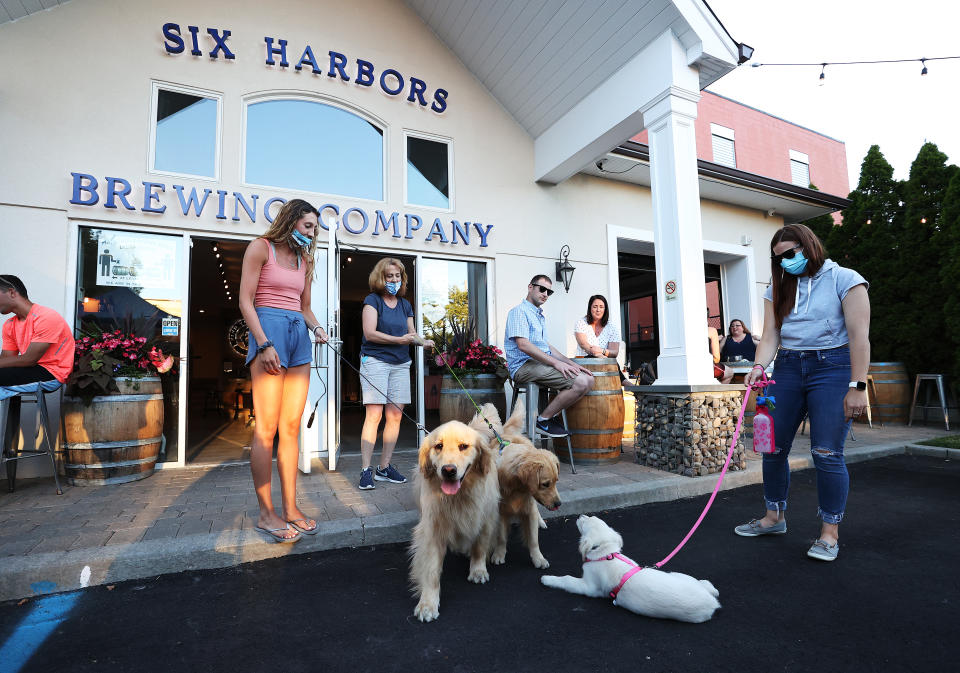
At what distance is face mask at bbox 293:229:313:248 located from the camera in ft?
9.12

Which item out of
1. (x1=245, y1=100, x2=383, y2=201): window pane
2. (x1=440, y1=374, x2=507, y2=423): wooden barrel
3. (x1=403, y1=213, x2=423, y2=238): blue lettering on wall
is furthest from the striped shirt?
(x1=245, y1=100, x2=383, y2=201): window pane

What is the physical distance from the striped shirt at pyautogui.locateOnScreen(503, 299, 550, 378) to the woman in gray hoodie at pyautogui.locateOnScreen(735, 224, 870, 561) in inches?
79.6

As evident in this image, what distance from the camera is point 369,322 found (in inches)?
159

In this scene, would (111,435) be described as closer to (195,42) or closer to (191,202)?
(191,202)

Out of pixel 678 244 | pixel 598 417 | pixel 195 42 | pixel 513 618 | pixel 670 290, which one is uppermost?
pixel 195 42

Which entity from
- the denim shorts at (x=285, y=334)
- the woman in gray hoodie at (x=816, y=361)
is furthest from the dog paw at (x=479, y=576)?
the woman in gray hoodie at (x=816, y=361)

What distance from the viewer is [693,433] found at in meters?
4.27

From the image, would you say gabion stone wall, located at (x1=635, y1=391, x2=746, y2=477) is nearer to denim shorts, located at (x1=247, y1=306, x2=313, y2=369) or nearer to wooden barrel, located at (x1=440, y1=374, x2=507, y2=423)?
wooden barrel, located at (x1=440, y1=374, x2=507, y2=423)

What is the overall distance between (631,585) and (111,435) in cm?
439

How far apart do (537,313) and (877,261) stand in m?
7.22

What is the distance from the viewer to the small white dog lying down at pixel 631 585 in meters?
1.89

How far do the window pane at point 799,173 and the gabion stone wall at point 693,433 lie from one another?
1501 centimetres

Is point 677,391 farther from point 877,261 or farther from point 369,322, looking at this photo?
point 877,261

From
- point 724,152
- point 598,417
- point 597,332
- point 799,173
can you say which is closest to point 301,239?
point 598,417
